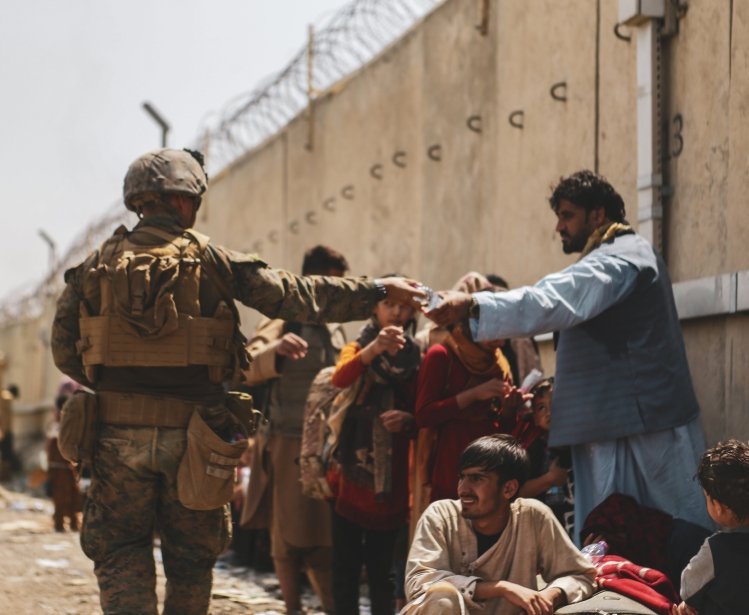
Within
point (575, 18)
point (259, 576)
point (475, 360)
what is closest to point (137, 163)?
point (475, 360)

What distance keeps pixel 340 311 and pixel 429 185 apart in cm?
409

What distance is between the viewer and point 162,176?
474cm

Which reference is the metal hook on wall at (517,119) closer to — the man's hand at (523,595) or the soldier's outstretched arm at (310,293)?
the soldier's outstretched arm at (310,293)

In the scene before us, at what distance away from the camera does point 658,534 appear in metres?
4.45

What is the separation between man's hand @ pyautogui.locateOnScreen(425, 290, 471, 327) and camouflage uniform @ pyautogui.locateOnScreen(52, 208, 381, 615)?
48cm

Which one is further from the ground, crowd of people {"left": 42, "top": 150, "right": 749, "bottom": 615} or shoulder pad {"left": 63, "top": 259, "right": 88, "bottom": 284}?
shoulder pad {"left": 63, "top": 259, "right": 88, "bottom": 284}

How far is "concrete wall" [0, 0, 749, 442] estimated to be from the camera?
5.25 metres

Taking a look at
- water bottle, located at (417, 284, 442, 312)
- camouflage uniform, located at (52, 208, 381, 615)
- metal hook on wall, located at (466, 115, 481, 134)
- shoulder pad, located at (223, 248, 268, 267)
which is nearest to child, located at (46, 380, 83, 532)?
metal hook on wall, located at (466, 115, 481, 134)

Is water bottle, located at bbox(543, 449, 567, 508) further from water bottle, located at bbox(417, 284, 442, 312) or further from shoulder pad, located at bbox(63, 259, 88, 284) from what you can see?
shoulder pad, located at bbox(63, 259, 88, 284)

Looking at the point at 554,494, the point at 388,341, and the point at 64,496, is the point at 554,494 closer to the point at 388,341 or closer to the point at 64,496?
the point at 388,341

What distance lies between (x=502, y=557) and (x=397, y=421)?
4.86ft

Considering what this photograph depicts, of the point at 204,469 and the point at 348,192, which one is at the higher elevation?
the point at 348,192

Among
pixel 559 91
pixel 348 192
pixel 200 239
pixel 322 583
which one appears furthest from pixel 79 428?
pixel 348 192

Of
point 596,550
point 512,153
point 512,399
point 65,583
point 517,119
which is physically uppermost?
point 517,119
